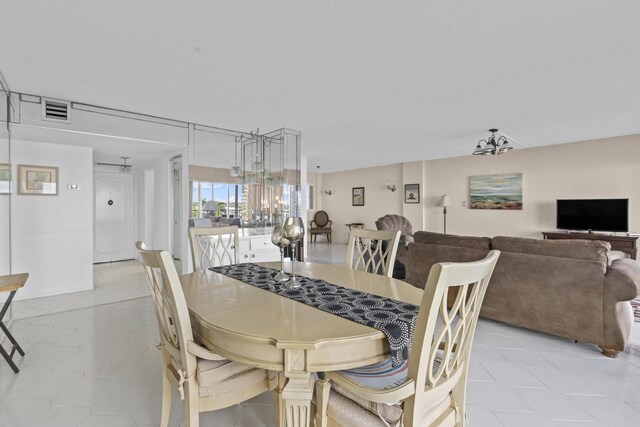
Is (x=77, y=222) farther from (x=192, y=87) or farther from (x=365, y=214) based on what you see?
(x=365, y=214)

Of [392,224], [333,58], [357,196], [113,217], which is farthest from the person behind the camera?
[357,196]

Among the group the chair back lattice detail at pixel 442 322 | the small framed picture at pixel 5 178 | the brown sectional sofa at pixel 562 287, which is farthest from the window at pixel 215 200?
the chair back lattice detail at pixel 442 322

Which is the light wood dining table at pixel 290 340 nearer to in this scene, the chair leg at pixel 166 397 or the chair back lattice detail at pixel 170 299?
the chair back lattice detail at pixel 170 299

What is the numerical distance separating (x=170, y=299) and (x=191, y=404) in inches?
17.6

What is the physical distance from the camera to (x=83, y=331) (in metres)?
2.96

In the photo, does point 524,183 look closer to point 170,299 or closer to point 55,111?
point 170,299

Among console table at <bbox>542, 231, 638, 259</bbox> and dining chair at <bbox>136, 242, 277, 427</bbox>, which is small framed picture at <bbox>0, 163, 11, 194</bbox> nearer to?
dining chair at <bbox>136, 242, 277, 427</bbox>

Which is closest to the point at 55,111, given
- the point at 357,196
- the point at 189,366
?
the point at 189,366

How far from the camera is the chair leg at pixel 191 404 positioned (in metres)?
1.30

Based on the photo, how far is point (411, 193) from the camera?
8070 millimetres

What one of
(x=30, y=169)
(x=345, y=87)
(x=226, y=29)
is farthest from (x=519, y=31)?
(x=30, y=169)

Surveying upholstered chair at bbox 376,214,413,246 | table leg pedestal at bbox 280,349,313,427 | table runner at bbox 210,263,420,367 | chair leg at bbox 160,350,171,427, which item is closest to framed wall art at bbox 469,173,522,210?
upholstered chair at bbox 376,214,413,246

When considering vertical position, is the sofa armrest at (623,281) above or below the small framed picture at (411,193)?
below

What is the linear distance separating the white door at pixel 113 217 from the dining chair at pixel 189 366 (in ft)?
19.9
